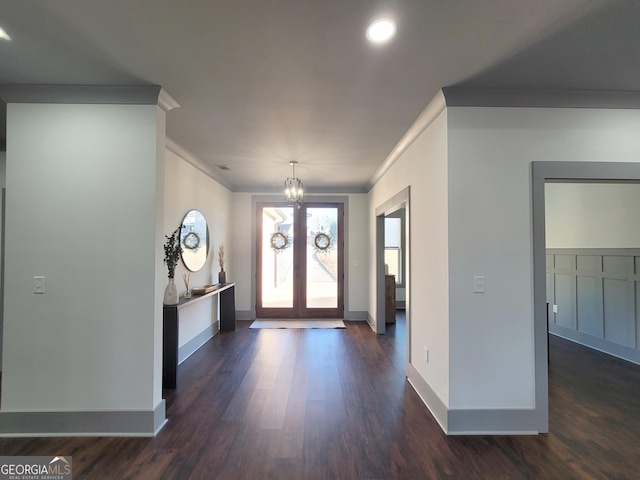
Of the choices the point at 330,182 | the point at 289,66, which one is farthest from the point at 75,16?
the point at 330,182

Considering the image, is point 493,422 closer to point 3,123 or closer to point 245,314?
point 245,314

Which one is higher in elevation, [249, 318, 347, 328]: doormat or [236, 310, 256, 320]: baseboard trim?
[236, 310, 256, 320]: baseboard trim

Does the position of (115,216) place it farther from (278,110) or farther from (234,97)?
(278,110)

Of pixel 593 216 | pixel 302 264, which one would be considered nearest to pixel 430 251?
pixel 593 216

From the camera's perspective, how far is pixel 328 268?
20.1ft

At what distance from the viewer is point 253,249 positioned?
6078mm

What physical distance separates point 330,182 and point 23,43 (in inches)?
169

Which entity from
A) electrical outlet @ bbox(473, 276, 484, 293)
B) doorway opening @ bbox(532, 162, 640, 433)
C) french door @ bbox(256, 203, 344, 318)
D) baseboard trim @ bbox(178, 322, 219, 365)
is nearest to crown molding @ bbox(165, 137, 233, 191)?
french door @ bbox(256, 203, 344, 318)

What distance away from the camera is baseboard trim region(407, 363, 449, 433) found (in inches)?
92.8

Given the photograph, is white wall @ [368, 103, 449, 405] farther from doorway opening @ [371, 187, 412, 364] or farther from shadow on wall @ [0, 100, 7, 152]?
shadow on wall @ [0, 100, 7, 152]

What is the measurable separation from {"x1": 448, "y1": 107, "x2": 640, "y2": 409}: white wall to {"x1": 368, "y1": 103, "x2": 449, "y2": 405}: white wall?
0.10 m

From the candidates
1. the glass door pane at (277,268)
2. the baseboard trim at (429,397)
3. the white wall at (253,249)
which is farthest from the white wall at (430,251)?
the glass door pane at (277,268)

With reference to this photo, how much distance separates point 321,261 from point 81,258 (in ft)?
14.0

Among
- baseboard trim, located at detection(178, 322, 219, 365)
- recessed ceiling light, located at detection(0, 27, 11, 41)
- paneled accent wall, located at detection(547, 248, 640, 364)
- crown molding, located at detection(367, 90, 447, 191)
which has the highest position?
recessed ceiling light, located at detection(0, 27, 11, 41)
